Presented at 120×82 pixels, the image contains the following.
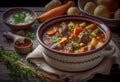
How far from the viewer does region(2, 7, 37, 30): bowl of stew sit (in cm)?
159

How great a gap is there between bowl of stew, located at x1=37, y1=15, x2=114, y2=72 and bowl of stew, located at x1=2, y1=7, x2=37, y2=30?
0.68 ft

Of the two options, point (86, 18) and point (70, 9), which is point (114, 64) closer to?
point (86, 18)

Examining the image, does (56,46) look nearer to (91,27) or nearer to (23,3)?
(91,27)

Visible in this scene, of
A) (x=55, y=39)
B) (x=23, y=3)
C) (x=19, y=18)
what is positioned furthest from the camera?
(x=23, y=3)

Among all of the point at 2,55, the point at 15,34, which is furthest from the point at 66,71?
the point at 15,34

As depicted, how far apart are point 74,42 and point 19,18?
43 centimetres

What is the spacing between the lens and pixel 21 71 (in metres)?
1.28

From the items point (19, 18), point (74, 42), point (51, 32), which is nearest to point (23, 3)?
point (19, 18)

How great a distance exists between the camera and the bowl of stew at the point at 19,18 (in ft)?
5.23

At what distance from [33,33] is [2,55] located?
29 centimetres

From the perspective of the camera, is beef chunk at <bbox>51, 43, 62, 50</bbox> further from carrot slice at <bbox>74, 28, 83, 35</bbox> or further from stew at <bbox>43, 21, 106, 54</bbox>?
carrot slice at <bbox>74, 28, 83, 35</bbox>

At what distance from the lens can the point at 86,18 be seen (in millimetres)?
1470

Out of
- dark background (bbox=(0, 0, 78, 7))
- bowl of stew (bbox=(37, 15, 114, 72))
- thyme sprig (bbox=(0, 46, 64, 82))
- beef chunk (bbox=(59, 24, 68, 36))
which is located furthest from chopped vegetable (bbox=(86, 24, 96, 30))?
dark background (bbox=(0, 0, 78, 7))

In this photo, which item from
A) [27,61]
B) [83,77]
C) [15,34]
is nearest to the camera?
[83,77]
